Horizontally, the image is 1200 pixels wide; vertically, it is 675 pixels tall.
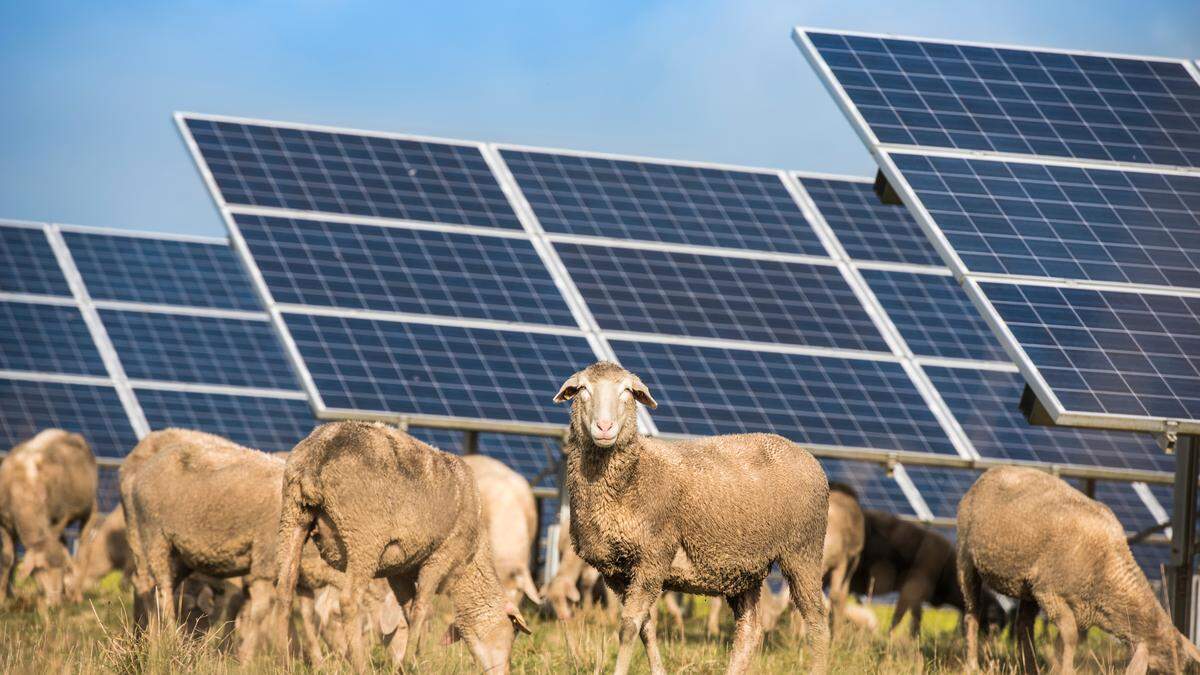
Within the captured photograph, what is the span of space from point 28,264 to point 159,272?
2364mm

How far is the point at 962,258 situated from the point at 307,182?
1034 centimetres

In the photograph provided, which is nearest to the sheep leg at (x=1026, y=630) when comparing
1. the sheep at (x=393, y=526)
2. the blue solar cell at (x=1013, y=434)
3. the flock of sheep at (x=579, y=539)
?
the flock of sheep at (x=579, y=539)

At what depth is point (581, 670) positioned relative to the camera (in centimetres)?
1162

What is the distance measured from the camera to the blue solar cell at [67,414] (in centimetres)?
2536

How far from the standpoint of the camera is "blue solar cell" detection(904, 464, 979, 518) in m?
24.0

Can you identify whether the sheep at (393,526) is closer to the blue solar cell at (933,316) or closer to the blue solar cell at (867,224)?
the blue solar cell at (933,316)

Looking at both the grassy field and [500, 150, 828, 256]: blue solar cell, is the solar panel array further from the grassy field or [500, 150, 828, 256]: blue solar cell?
[500, 150, 828, 256]: blue solar cell

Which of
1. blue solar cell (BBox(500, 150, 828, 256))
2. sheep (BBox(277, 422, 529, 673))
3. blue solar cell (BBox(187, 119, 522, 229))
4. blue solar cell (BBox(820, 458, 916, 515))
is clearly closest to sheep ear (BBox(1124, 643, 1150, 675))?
sheep (BBox(277, 422, 529, 673))

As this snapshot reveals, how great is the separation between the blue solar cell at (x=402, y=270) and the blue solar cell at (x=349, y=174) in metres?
0.59

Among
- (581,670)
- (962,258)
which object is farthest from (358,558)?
(962,258)

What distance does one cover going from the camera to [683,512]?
34.8 feet

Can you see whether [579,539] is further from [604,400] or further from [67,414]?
[67,414]

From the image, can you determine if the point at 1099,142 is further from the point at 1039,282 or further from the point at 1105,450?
the point at 1105,450

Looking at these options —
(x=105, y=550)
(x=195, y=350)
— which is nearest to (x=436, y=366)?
(x=105, y=550)
